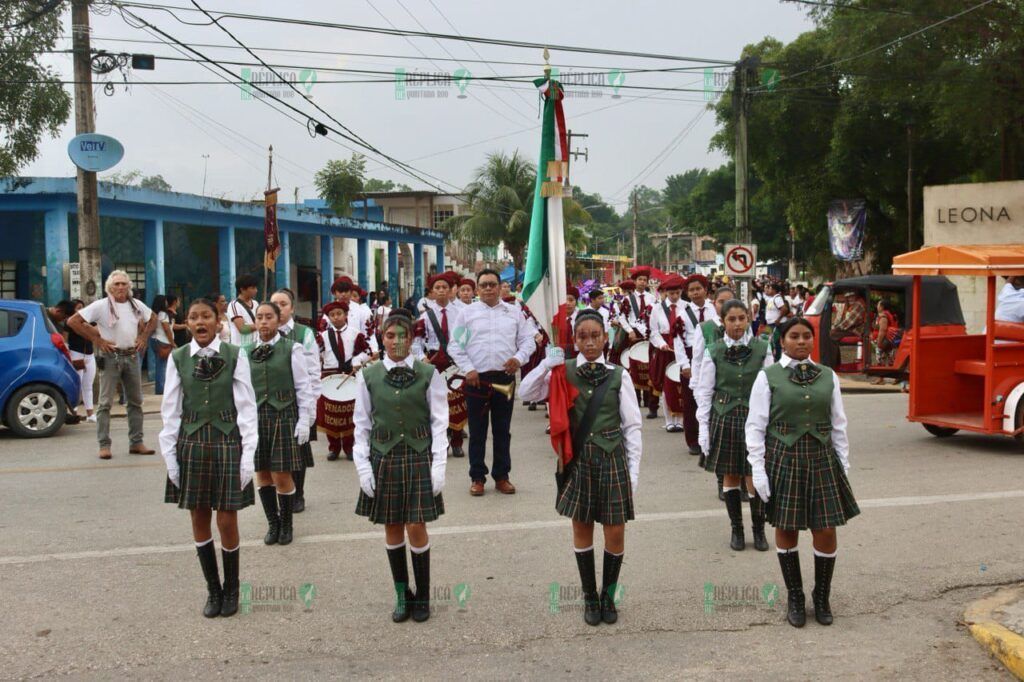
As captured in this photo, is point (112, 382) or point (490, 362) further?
point (112, 382)

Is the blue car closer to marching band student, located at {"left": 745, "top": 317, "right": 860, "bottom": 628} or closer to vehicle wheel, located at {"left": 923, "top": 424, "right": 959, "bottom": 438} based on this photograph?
marching band student, located at {"left": 745, "top": 317, "right": 860, "bottom": 628}

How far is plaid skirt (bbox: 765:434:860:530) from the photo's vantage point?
16.9 ft

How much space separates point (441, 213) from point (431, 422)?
49.6 m

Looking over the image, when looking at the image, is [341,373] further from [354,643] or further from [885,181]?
[885,181]

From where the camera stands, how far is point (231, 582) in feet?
18.2

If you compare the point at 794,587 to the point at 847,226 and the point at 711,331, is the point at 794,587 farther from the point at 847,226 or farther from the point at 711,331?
the point at 847,226

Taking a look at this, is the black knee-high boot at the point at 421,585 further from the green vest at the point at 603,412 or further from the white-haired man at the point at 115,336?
the white-haired man at the point at 115,336

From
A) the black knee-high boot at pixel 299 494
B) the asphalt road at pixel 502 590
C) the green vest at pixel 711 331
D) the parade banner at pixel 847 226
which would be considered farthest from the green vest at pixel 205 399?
Answer: the parade banner at pixel 847 226

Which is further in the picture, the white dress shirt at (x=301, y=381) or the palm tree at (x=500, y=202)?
the palm tree at (x=500, y=202)

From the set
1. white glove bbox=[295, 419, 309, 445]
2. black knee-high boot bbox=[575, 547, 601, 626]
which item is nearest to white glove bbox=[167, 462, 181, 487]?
white glove bbox=[295, 419, 309, 445]

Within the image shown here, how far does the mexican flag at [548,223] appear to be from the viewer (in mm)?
5895

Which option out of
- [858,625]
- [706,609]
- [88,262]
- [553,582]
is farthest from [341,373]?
[88,262]

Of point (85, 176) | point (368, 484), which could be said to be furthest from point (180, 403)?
point (85, 176)

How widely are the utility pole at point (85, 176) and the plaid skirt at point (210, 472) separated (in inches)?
437
